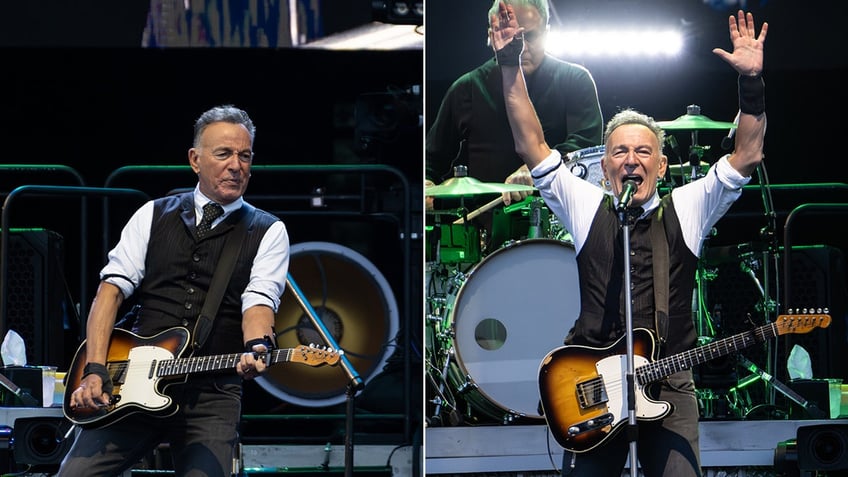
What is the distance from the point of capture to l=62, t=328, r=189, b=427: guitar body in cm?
405

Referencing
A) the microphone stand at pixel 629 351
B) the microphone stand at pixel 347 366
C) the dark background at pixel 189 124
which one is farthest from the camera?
the dark background at pixel 189 124

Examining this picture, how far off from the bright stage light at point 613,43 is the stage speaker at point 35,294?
2919 millimetres

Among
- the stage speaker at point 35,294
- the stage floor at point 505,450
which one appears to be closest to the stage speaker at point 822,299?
the stage floor at point 505,450

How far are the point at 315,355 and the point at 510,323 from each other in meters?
1.29

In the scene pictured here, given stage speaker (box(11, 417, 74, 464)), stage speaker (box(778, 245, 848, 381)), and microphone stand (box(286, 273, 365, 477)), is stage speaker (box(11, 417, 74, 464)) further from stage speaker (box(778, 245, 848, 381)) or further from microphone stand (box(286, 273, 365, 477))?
stage speaker (box(778, 245, 848, 381))

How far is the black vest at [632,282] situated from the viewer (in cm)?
412

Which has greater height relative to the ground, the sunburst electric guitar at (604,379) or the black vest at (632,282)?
the black vest at (632,282)

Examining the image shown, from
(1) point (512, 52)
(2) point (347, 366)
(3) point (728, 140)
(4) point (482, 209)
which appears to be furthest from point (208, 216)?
(3) point (728, 140)

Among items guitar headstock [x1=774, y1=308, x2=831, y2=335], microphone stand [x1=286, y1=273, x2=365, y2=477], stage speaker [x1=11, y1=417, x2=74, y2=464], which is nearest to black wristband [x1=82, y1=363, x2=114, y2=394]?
microphone stand [x1=286, y1=273, x2=365, y2=477]

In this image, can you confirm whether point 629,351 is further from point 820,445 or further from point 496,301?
point 820,445

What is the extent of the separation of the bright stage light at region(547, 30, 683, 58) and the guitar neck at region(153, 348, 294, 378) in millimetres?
2224

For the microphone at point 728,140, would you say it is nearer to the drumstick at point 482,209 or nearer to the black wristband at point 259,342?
the drumstick at point 482,209

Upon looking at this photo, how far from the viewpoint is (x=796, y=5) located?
217 inches

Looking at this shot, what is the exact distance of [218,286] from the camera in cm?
422
